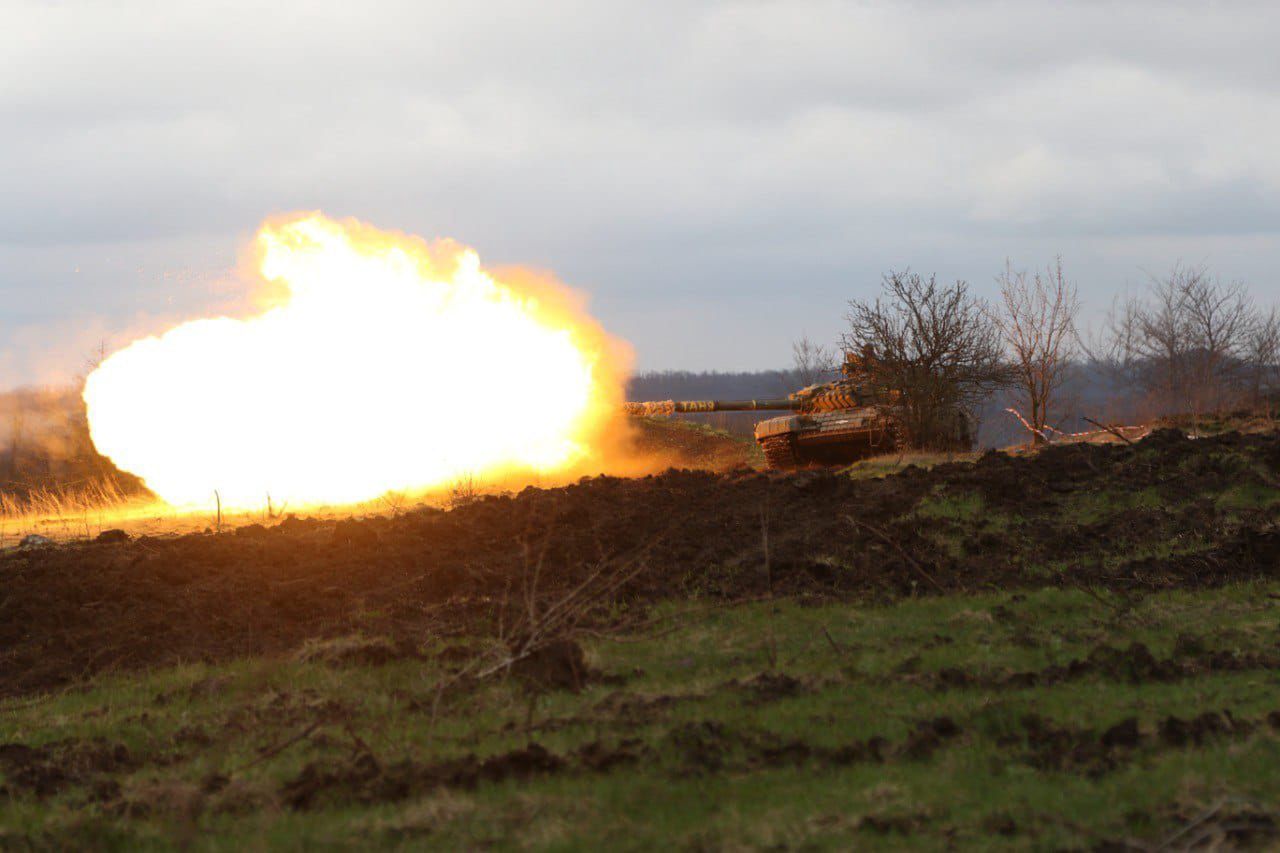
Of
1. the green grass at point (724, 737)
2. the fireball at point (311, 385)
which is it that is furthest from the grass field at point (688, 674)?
the fireball at point (311, 385)

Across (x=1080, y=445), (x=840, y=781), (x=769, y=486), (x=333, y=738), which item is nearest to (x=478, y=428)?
(x=769, y=486)

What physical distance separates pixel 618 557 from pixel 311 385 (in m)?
14.8

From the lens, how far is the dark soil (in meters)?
13.2

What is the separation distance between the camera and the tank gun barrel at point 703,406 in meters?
38.1

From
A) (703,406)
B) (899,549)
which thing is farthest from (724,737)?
(703,406)

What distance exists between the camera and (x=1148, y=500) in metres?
17.4

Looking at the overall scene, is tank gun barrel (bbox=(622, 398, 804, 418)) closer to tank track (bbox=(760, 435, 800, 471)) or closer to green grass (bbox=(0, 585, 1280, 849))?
tank track (bbox=(760, 435, 800, 471))

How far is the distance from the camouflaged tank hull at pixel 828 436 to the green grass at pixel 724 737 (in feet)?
61.4

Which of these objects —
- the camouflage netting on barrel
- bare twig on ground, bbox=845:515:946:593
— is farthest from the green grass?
the camouflage netting on barrel

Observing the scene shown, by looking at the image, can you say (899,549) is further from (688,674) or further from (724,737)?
(724,737)

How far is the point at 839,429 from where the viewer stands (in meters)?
→ 31.6

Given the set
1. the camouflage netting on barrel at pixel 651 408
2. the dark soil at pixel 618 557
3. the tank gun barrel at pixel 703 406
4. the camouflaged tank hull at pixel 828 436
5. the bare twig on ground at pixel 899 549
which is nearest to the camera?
the dark soil at pixel 618 557

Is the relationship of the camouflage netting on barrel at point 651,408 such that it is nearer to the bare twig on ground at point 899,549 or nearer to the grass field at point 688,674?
the grass field at point 688,674

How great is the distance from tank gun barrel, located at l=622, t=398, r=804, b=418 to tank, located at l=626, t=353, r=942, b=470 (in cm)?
271
